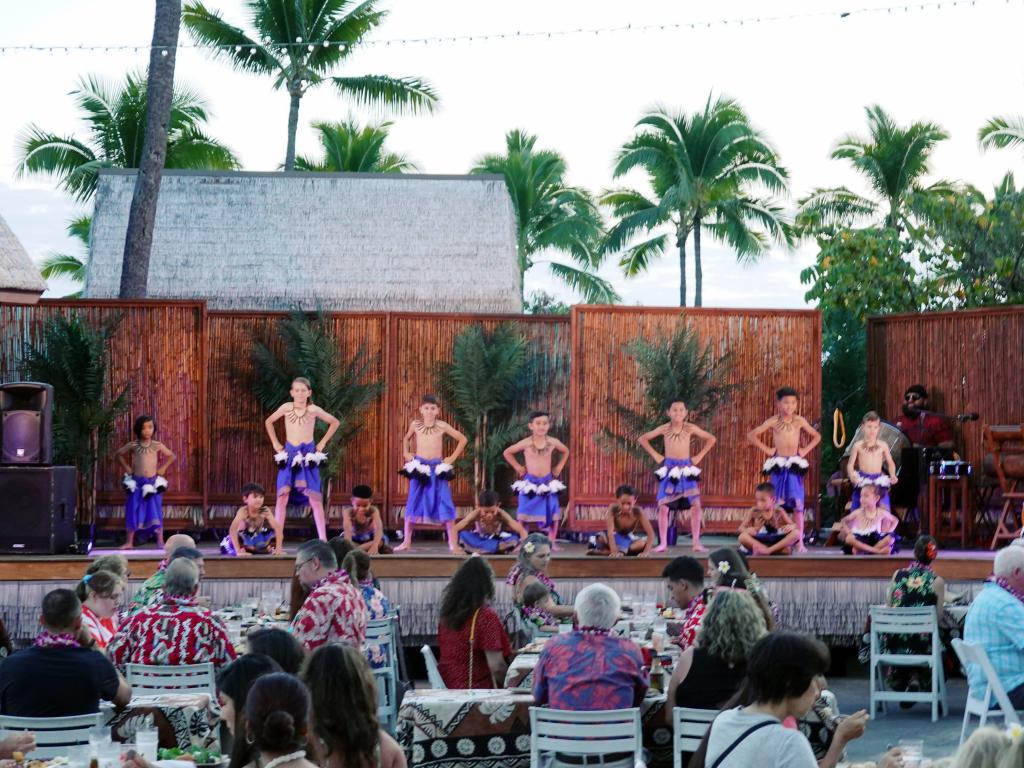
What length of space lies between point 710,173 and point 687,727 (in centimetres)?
2662

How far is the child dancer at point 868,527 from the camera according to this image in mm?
12219

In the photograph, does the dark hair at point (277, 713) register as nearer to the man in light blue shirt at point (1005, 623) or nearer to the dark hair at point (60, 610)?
the dark hair at point (60, 610)

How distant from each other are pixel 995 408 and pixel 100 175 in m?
9.40

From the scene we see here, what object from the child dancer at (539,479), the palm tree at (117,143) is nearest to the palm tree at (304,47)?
the palm tree at (117,143)

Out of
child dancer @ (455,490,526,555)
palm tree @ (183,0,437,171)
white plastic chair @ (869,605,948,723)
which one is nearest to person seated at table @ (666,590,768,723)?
white plastic chair @ (869,605,948,723)

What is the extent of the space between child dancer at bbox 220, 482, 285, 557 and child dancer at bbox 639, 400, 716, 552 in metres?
3.07

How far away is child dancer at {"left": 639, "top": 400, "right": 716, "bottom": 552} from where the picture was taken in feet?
41.6

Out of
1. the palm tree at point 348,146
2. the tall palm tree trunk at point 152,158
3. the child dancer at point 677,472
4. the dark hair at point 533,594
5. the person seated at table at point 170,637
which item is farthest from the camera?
the palm tree at point 348,146

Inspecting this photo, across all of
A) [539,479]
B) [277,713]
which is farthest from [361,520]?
[277,713]

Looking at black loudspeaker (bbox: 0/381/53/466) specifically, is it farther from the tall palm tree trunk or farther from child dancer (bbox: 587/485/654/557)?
child dancer (bbox: 587/485/654/557)

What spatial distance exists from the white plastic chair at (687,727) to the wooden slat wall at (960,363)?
8.73 metres

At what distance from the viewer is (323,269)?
15820 mm

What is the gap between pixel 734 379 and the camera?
46.0 feet

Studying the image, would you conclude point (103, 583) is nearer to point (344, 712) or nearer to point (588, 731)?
point (588, 731)
